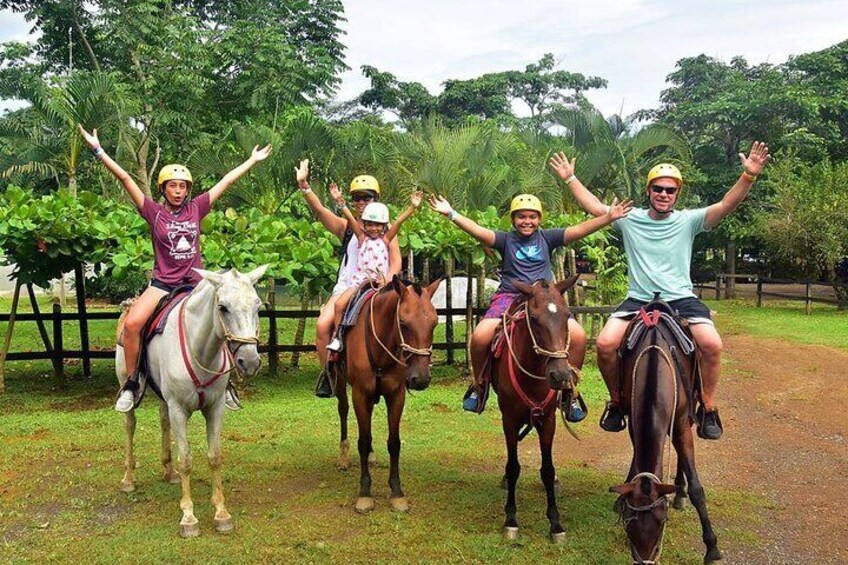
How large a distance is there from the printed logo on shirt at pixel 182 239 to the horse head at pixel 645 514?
13.8ft

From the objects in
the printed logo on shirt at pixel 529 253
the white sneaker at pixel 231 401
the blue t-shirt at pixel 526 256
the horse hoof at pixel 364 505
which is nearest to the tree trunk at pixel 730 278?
the blue t-shirt at pixel 526 256

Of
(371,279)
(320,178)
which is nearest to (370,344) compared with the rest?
(371,279)

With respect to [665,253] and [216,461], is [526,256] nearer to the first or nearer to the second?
[665,253]

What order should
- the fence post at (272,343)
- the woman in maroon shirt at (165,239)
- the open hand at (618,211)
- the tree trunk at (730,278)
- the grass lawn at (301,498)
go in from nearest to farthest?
the grass lawn at (301,498), the open hand at (618,211), the woman in maroon shirt at (165,239), the fence post at (272,343), the tree trunk at (730,278)

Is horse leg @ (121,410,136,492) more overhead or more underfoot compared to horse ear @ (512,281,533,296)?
more underfoot

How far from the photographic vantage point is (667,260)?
5367 mm

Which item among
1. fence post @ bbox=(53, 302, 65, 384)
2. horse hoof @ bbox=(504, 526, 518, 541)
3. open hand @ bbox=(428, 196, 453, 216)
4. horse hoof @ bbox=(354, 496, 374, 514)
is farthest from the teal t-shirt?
fence post @ bbox=(53, 302, 65, 384)

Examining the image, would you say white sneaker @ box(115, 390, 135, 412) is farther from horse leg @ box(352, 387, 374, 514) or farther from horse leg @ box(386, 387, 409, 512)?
horse leg @ box(386, 387, 409, 512)

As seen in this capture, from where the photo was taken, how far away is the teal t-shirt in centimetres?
534

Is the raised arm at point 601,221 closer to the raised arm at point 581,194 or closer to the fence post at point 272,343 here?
the raised arm at point 581,194

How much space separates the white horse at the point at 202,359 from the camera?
491cm

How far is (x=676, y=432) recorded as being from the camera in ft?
16.0

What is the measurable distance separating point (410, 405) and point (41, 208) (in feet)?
19.5

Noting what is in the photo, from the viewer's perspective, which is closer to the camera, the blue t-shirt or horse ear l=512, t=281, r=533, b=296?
horse ear l=512, t=281, r=533, b=296
